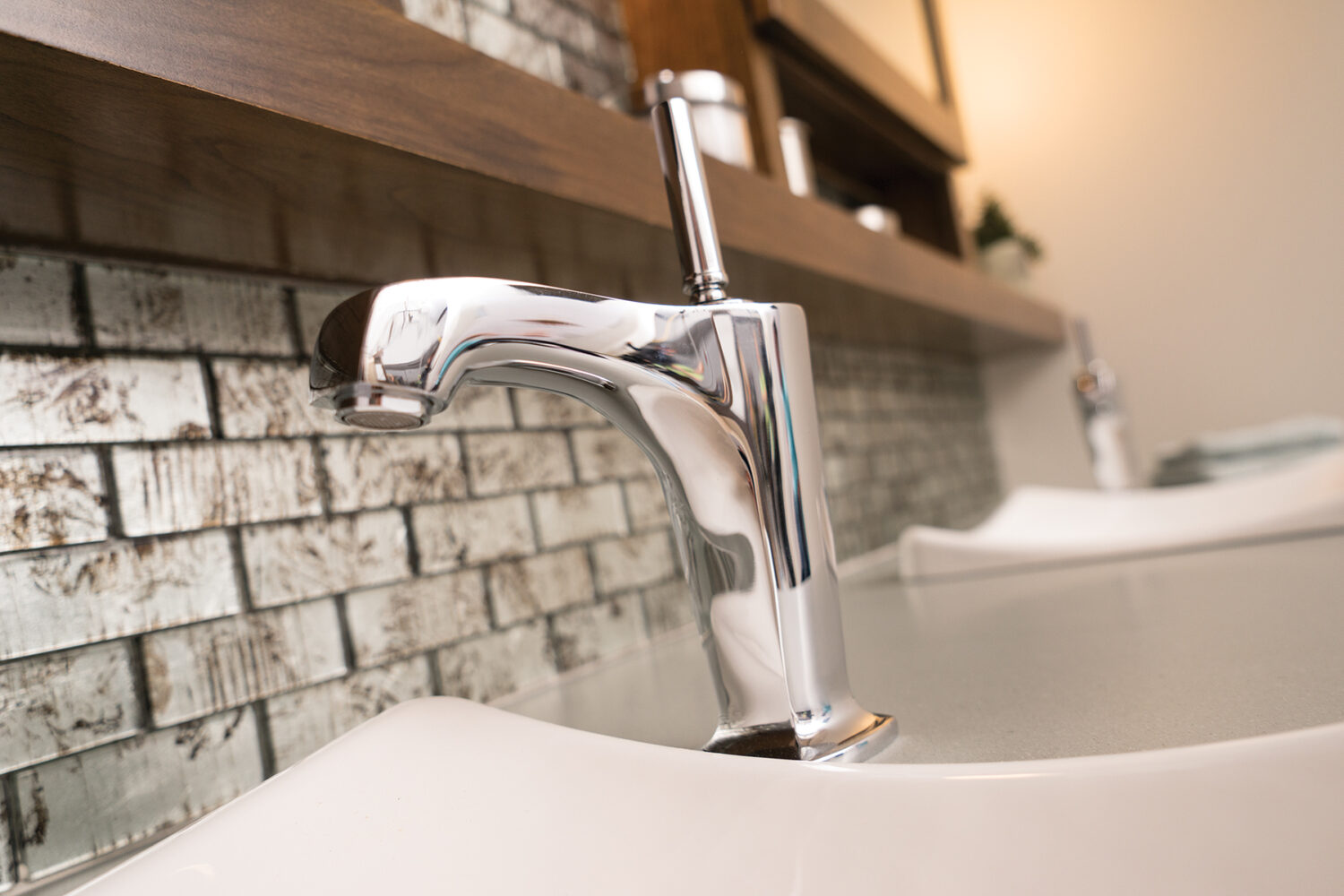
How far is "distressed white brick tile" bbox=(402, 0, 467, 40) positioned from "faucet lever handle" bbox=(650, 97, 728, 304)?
1.39 ft

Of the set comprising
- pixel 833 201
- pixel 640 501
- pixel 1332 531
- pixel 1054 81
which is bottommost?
pixel 1332 531

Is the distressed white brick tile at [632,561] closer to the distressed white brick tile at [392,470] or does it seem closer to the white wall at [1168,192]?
the distressed white brick tile at [392,470]

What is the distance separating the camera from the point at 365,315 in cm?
26

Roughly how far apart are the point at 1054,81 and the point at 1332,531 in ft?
4.83

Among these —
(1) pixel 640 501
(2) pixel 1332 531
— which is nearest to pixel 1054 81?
(2) pixel 1332 531

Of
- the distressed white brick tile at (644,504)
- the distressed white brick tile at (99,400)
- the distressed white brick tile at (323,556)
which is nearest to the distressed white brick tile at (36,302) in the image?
the distressed white brick tile at (99,400)

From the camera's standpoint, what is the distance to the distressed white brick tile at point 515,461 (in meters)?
0.68

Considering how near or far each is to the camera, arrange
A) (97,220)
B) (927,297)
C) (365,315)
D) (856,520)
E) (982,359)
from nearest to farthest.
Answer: (365,315)
(97,220)
(927,297)
(856,520)
(982,359)

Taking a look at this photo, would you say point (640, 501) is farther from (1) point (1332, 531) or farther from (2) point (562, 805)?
(1) point (1332, 531)

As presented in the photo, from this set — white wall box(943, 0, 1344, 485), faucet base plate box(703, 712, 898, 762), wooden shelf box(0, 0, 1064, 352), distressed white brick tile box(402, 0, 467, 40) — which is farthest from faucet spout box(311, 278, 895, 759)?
white wall box(943, 0, 1344, 485)

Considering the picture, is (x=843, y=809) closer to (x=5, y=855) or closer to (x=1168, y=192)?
(x=5, y=855)

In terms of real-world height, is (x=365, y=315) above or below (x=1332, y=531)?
above

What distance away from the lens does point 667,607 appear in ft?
2.76

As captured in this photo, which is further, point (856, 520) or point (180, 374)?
point (856, 520)
